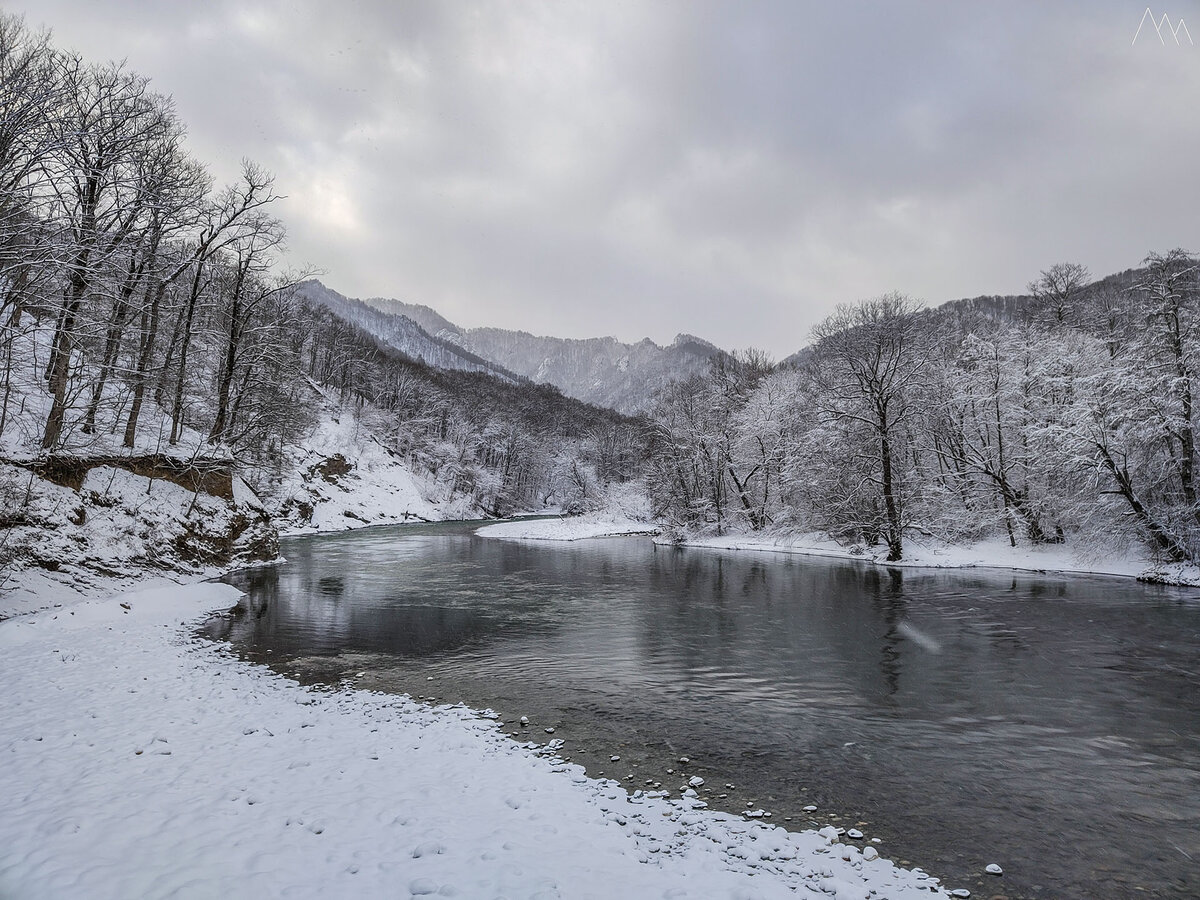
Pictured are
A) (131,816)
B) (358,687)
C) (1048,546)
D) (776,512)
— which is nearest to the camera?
(131,816)

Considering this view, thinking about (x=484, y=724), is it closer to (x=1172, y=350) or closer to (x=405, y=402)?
(x=1172, y=350)

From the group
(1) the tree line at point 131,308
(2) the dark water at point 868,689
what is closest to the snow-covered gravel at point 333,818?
(2) the dark water at point 868,689

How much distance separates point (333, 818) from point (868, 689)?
32.7 ft

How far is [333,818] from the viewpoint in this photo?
598 cm

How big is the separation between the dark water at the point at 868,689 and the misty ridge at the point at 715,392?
6.56 m

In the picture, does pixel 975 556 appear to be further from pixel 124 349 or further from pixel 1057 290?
pixel 124 349

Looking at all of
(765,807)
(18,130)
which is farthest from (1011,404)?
(18,130)

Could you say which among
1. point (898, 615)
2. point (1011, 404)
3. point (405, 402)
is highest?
point (405, 402)

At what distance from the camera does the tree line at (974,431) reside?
23609 mm

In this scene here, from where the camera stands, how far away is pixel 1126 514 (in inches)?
969

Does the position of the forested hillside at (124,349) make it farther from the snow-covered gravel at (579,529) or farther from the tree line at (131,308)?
the snow-covered gravel at (579,529)

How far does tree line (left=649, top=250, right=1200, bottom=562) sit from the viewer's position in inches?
930

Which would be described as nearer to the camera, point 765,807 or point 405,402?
point 765,807

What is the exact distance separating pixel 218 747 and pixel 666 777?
6268mm
